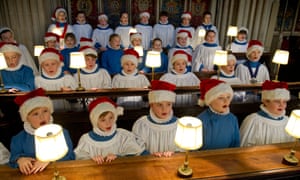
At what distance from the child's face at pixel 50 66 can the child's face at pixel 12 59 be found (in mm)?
774

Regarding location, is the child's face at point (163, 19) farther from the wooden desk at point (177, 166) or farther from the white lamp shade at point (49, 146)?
the white lamp shade at point (49, 146)

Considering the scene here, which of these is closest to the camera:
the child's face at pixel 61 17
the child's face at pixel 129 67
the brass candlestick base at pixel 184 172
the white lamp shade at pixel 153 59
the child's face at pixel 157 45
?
the brass candlestick base at pixel 184 172

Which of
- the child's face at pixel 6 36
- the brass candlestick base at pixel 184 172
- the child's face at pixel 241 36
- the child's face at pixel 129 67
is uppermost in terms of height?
the child's face at pixel 241 36

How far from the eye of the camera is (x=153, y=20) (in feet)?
33.9

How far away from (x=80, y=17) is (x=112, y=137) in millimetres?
6965

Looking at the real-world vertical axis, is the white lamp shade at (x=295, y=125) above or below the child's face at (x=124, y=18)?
below

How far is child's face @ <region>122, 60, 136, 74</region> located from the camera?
17.4 ft

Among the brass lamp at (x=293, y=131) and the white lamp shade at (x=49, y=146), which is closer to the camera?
the white lamp shade at (x=49, y=146)

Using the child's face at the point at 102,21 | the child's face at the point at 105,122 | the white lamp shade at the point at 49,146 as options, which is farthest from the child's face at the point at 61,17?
the white lamp shade at the point at 49,146

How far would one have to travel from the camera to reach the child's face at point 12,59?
5.09 metres

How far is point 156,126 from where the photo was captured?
3.30 metres

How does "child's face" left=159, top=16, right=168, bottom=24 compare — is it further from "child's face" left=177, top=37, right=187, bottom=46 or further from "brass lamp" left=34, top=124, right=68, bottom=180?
"brass lamp" left=34, top=124, right=68, bottom=180

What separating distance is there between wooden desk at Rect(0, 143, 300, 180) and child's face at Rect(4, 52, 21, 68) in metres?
3.21

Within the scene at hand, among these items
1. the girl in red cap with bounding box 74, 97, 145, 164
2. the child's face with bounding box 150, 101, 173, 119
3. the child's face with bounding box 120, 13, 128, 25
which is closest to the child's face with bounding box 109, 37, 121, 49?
the child's face with bounding box 120, 13, 128, 25
